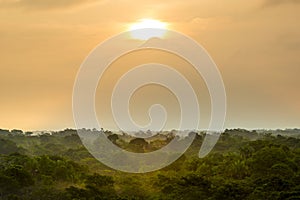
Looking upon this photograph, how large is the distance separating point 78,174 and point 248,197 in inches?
897

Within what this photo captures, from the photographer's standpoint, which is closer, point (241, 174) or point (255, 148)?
point (241, 174)

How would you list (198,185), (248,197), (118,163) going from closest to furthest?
1. (248,197)
2. (198,185)
3. (118,163)

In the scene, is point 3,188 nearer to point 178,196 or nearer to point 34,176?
point 34,176

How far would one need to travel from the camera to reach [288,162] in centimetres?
5550

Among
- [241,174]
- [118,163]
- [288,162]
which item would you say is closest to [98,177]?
[241,174]

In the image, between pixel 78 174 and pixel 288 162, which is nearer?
pixel 288 162

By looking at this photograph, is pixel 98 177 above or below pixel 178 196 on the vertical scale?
above

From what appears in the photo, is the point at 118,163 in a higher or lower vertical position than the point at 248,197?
higher

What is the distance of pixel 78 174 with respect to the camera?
201 feet

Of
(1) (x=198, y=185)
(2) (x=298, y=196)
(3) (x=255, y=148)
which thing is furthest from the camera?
(3) (x=255, y=148)

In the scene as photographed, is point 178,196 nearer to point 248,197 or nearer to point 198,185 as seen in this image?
point 198,185

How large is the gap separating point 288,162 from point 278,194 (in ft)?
41.9

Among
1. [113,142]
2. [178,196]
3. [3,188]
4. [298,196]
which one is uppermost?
[113,142]

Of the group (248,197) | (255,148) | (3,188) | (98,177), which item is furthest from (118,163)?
(248,197)
